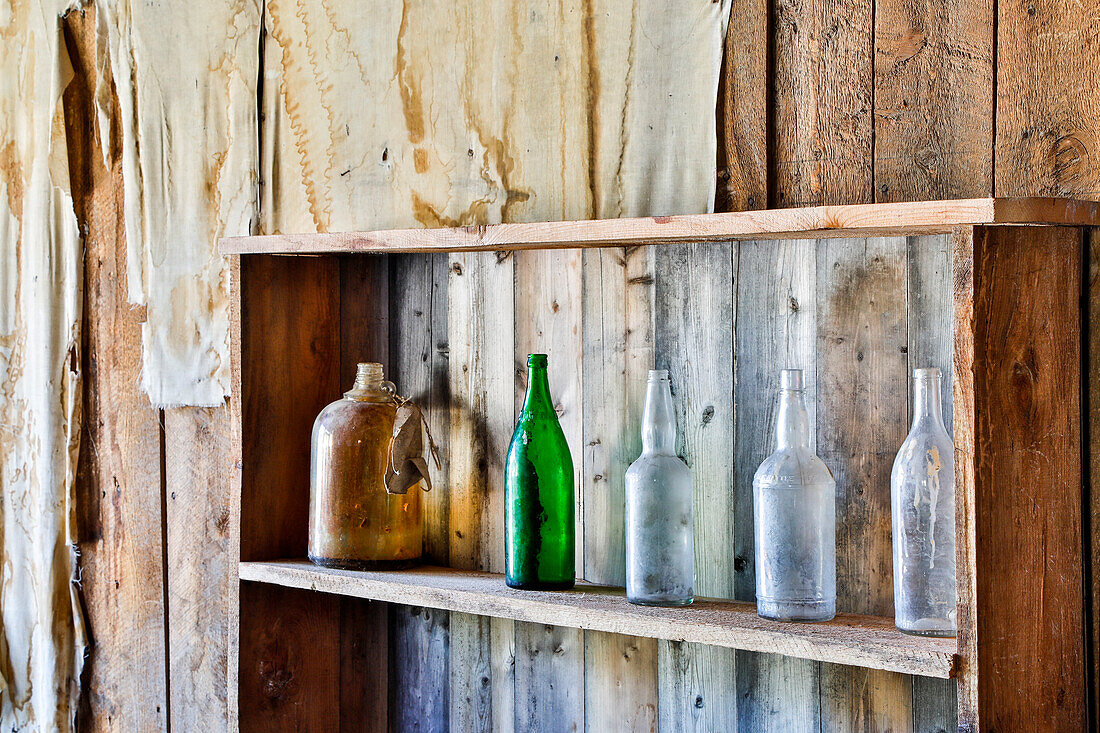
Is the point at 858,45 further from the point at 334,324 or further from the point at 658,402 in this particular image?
the point at 334,324

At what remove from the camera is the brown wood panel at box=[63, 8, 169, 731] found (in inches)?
58.3

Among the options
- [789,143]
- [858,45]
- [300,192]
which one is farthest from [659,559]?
[300,192]

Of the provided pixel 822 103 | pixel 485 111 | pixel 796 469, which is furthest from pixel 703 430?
pixel 485 111

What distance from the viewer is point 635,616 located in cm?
92

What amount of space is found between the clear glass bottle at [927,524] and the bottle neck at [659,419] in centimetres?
24

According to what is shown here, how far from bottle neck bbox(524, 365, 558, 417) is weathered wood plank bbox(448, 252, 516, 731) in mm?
89

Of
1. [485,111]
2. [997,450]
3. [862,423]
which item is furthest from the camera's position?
[485,111]

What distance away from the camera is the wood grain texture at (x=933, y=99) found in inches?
36.3

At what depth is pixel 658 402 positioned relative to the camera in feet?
3.34

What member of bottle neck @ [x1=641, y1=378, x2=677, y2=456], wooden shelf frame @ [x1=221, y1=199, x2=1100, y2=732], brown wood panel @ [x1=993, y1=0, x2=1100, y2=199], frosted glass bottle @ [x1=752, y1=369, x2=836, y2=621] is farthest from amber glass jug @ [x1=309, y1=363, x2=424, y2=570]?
brown wood panel @ [x1=993, y1=0, x2=1100, y2=199]

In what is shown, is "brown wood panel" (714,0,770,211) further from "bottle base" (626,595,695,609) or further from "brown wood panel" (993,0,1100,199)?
"bottle base" (626,595,695,609)

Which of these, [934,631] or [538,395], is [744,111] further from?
[934,631]

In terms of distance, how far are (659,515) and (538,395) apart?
20cm

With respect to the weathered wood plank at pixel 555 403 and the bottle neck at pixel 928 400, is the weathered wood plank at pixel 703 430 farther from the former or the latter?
the bottle neck at pixel 928 400
